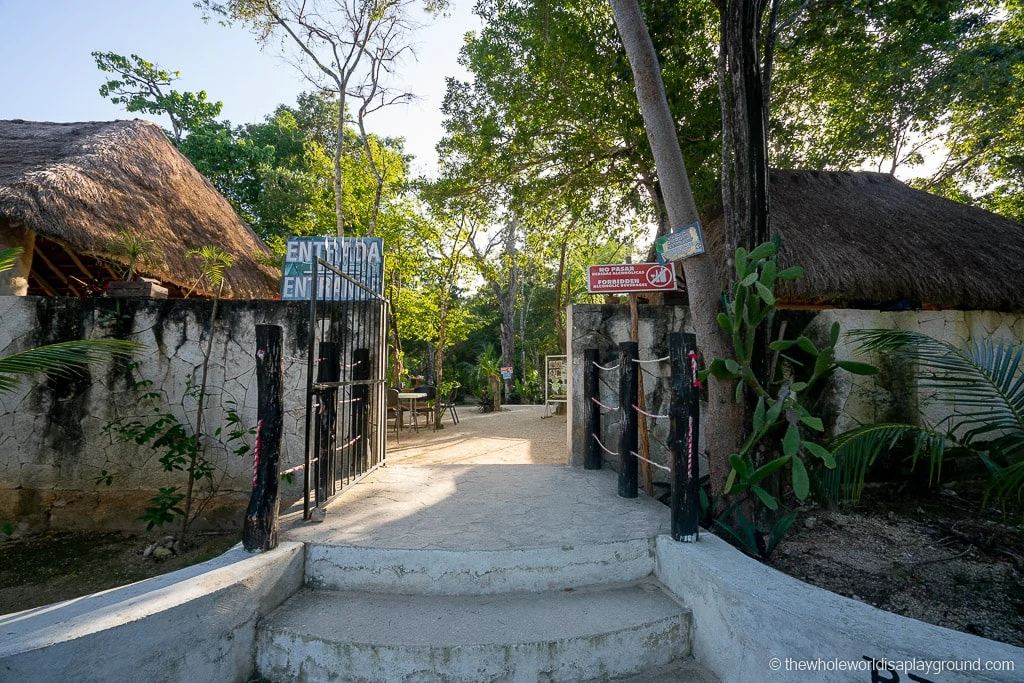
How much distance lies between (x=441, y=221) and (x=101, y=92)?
50.6 feet

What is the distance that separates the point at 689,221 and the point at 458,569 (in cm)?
278

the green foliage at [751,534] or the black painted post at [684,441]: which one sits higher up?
the black painted post at [684,441]

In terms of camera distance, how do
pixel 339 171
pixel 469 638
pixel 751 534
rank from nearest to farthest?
pixel 469 638 < pixel 751 534 < pixel 339 171

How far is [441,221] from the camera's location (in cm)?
964

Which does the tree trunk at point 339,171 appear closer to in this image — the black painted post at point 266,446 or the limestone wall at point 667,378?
the limestone wall at point 667,378

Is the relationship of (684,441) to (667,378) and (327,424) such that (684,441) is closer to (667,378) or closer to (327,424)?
(667,378)

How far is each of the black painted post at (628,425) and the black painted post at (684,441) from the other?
0.89 m

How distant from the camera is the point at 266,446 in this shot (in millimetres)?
2441

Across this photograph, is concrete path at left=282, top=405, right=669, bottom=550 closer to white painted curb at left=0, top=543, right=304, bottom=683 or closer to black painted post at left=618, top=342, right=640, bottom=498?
black painted post at left=618, top=342, right=640, bottom=498

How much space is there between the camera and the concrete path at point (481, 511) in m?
2.60

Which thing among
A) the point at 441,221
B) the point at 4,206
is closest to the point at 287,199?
the point at 441,221

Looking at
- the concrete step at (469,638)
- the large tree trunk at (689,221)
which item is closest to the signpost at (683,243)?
the large tree trunk at (689,221)

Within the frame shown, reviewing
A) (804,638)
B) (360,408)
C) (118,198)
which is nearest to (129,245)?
(118,198)

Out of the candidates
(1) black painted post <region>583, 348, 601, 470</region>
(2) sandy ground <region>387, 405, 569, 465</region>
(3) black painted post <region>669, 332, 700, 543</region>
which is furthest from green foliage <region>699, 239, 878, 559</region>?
(2) sandy ground <region>387, 405, 569, 465</region>
